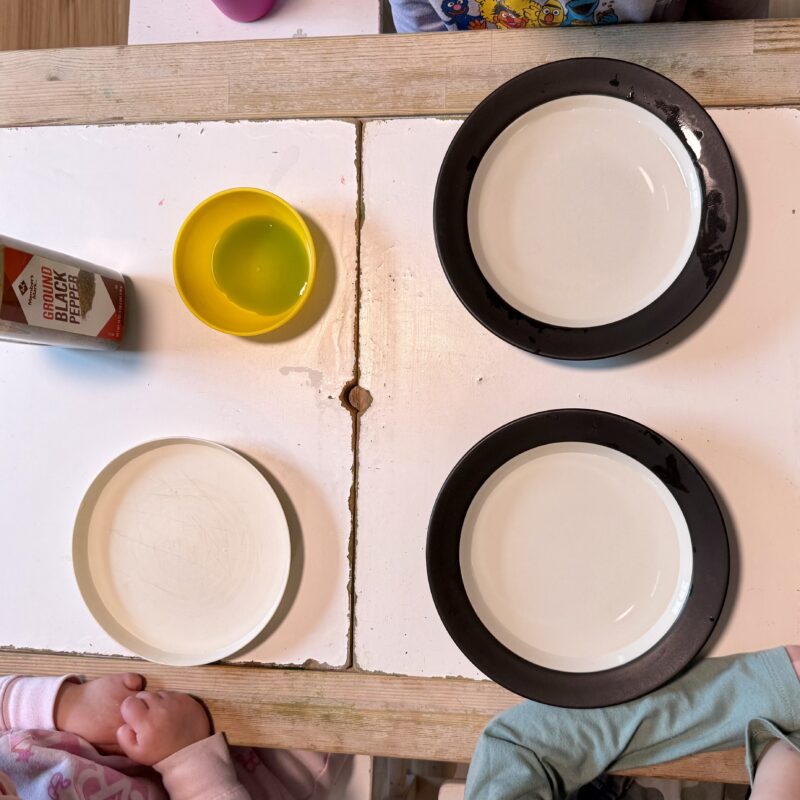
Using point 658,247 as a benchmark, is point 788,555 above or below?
below

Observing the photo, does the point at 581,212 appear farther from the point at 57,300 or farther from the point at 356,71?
the point at 57,300

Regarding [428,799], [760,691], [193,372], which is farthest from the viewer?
[428,799]

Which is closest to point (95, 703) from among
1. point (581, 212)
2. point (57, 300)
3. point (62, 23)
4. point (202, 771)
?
point (202, 771)

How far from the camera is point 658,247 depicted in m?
0.75

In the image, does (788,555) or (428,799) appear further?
(428,799)

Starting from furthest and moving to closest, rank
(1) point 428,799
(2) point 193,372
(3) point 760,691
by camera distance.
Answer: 1. (1) point 428,799
2. (2) point 193,372
3. (3) point 760,691

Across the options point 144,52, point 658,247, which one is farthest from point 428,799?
point 144,52

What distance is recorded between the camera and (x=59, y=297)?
726mm

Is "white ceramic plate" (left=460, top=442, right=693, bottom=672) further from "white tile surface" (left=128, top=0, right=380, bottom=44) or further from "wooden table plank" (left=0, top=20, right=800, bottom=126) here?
"white tile surface" (left=128, top=0, right=380, bottom=44)

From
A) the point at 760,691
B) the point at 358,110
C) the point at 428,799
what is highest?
the point at 358,110

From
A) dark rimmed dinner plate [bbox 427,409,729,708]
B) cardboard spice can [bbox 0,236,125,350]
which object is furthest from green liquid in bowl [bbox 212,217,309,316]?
dark rimmed dinner plate [bbox 427,409,729,708]

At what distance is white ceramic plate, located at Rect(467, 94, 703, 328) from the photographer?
752 millimetres

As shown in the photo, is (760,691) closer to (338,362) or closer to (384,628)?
(384,628)

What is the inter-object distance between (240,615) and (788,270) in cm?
74
